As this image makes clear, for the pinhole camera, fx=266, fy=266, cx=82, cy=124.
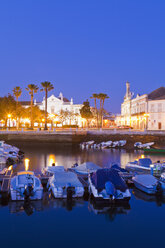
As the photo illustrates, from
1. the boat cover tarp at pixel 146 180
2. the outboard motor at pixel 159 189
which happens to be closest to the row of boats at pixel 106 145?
the boat cover tarp at pixel 146 180

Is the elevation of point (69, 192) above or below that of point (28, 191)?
below

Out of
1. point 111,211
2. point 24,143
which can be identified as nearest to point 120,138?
point 24,143

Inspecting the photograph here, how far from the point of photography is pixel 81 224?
17.1 meters

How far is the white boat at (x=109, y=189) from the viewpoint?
64.5ft

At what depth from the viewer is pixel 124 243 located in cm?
1456

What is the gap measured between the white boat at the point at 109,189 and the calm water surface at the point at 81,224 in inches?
29.3

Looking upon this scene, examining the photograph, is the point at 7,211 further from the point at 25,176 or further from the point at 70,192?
the point at 70,192

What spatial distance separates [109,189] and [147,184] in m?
5.06

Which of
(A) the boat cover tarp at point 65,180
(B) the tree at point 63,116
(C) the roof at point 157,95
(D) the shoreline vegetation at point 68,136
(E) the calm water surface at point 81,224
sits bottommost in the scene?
(E) the calm water surface at point 81,224

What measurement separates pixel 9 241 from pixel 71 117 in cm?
9883

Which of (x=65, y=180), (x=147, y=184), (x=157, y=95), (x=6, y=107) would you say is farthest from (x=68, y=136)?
(x=65, y=180)

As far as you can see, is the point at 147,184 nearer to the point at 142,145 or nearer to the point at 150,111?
the point at 142,145

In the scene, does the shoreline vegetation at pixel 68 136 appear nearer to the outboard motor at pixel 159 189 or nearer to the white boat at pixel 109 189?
the outboard motor at pixel 159 189

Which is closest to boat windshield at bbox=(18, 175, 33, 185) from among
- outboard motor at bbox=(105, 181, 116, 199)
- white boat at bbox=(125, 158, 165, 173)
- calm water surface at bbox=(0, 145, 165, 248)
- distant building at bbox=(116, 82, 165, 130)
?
calm water surface at bbox=(0, 145, 165, 248)
